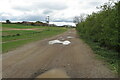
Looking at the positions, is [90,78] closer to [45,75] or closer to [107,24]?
[45,75]

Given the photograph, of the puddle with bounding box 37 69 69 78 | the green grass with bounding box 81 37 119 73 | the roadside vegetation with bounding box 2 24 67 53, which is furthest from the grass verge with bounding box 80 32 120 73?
the roadside vegetation with bounding box 2 24 67 53

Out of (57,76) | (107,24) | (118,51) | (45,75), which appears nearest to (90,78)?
(57,76)

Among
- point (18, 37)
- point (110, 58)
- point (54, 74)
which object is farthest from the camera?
point (18, 37)

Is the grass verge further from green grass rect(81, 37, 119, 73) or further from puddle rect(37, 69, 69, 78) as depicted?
puddle rect(37, 69, 69, 78)

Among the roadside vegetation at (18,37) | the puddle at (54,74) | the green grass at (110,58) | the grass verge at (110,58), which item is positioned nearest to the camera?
the puddle at (54,74)

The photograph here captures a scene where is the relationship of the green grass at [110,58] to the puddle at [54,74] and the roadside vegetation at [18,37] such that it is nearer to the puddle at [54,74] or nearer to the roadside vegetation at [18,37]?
the puddle at [54,74]

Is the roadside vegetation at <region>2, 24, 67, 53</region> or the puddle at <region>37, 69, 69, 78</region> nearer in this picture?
the puddle at <region>37, 69, 69, 78</region>

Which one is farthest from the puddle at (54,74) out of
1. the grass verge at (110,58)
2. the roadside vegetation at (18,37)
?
→ the roadside vegetation at (18,37)

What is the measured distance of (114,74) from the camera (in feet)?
23.0

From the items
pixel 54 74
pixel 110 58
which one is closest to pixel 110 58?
pixel 110 58

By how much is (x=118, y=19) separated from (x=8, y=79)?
6.84 metres

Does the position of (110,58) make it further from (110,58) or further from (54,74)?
(54,74)

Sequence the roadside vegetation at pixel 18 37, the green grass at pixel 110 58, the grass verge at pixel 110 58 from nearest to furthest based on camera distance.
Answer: the grass verge at pixel 110 58 < the green grass at pixel 110 58 < the roadside vegetation at pixel 18 37

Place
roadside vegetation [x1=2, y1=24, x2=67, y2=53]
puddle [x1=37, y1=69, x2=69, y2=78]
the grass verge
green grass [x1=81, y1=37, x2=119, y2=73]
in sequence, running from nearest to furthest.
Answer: puddle [x1=37, y1=69, x2=69, y2=78], the grass verge, green grass [x1=81, y1=37, x2=119, y2=73], roadside vegetation [x1=2, y1=24, x2=67, y2=53]
